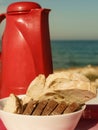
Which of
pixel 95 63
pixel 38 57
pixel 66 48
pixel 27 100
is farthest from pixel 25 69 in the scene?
pixel 66 48

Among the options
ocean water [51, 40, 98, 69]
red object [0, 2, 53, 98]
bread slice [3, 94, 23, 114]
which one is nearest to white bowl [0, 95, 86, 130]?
bread slice [3, 94, 23, 114]

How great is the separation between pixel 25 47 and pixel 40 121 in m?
0.30

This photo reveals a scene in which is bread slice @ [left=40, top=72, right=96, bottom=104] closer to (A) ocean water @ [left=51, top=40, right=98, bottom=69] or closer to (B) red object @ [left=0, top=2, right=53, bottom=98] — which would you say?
(B) red object @ [left=0, top=2, right=53, bottom=98]

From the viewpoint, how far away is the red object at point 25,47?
0.78 meters

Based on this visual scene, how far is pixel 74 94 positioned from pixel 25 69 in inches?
10.6

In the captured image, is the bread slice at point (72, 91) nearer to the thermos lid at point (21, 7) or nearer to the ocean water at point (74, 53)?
the thermos lid at point (21, 7)

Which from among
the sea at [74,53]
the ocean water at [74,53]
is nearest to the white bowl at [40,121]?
the sea at [74,53]

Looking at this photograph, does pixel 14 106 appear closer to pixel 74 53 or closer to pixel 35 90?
pixel 35 90

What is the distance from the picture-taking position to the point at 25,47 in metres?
0.78

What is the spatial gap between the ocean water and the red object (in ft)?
32.1

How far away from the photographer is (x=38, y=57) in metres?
0.78

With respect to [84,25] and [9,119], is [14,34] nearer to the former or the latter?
[9,119]

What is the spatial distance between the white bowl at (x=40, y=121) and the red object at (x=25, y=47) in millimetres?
245

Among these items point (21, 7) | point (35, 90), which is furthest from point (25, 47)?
point (35, 90)
